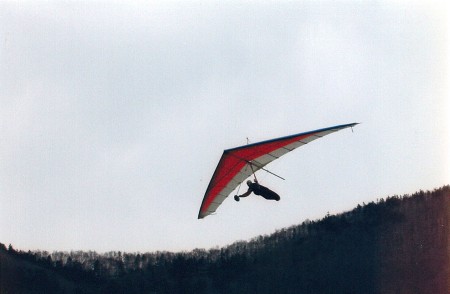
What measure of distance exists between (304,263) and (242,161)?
3409cm

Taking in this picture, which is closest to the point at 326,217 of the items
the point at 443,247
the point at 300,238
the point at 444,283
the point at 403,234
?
the point at 300,238

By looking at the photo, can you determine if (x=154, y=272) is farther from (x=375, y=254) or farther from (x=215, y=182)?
(x=215, y=182)

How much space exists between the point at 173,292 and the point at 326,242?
1355 cm

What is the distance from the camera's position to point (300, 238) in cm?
5497

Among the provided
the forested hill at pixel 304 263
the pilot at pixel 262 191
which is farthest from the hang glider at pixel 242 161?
the forested hill at pixel 304 263

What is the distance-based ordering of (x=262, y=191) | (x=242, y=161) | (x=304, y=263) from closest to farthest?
1. (x=262, y=191)
2. (x=242, y=161)
3. (x=304, y=263)

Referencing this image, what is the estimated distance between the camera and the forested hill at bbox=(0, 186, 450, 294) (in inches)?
1732

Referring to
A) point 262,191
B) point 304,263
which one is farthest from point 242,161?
point 304,263

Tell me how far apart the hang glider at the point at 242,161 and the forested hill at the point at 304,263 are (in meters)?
25.4

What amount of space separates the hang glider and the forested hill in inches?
999

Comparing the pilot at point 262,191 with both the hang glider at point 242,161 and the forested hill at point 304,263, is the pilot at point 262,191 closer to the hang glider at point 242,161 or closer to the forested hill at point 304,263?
the hang glider at point 242,161

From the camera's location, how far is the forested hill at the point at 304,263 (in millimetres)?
44000

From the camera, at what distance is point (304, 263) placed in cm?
5150

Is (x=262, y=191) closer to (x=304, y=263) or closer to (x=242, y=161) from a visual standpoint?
(x=242, y=161)
